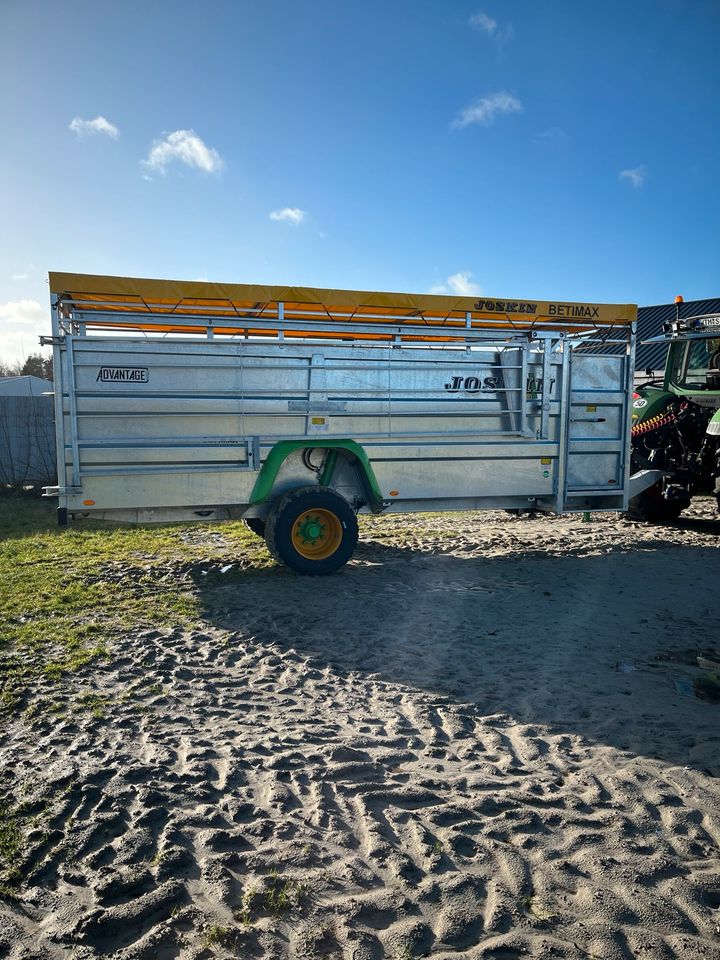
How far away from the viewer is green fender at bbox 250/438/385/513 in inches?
288

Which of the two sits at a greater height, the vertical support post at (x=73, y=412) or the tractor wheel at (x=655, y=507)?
the vertical support post at (x=73, y=412)

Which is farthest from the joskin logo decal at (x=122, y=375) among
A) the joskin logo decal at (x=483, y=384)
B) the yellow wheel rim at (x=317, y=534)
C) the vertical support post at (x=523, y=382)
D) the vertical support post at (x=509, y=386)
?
the vertical support post at (x=523, y=382)

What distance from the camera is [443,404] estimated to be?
7.92 metres

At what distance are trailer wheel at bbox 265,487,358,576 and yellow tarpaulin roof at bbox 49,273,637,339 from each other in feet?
5.88

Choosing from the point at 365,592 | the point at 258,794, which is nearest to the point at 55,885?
the point at 258,794

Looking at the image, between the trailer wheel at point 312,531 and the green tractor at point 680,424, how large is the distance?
502 centimetres

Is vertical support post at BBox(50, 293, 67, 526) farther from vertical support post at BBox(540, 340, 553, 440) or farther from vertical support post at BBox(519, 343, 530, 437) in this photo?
vertical support post at BBox(540, 340, 553, 440)

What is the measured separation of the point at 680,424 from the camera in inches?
393

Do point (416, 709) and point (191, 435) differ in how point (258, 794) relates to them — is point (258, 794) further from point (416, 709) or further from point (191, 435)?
point (191, 435)

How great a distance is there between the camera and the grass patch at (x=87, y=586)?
4.97 m

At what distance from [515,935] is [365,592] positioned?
4.42 meters

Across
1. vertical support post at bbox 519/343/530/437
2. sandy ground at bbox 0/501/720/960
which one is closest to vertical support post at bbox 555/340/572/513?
vertical support post at bbox 519/343/530/437

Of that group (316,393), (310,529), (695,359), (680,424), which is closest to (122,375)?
(316,393)

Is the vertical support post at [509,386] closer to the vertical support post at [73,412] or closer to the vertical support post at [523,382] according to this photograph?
the vertical support post at [523,382]
